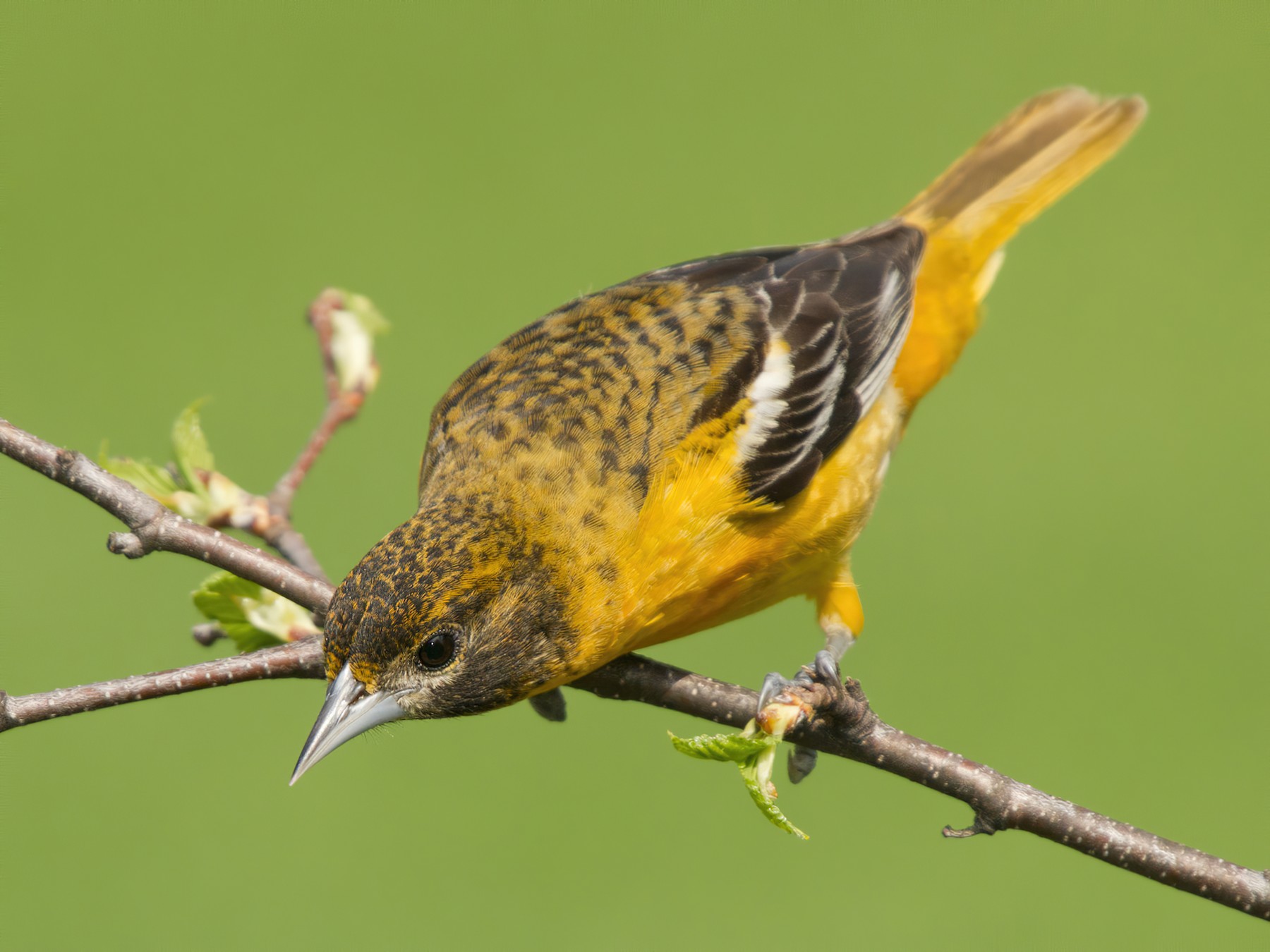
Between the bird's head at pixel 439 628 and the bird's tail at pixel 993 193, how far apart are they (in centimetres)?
213

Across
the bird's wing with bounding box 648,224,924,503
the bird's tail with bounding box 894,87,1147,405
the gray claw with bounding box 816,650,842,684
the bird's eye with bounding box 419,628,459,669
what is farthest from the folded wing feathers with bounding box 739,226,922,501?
the bird's eye with bounding box 419,628,459,669

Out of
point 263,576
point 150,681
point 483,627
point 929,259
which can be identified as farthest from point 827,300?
point 150,681

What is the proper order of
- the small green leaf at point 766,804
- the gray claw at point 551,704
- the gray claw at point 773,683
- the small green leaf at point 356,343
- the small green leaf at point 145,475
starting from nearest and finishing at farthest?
the small green leaf at point 766,804, the gray claw at point 773,683, the small green leaf at point 145,475, the small green leaf at point 356,343, the gray claw at point 551,704

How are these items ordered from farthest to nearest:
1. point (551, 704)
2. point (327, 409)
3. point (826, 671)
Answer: point (551, 704)
point (327, 409)
point (826, 671)

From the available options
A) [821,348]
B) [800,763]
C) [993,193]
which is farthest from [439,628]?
[993,193]

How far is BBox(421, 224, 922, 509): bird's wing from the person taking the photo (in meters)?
3.21

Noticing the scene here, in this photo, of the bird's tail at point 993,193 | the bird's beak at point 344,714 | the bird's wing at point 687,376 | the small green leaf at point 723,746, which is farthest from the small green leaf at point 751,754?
the bird's tail at point 993,193

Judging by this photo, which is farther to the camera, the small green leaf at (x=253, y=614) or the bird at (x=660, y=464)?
the small green leaf at (x=253, y=614)

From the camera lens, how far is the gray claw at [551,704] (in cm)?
361

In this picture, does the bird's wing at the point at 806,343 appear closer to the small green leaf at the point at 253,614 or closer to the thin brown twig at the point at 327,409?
the thin brown twig at the point at 327,409

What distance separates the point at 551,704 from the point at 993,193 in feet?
8.72

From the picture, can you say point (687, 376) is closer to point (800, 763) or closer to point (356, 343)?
point (356, 343)

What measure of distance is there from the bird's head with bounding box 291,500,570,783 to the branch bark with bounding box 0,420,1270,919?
0.73 feet

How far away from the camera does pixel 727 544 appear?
10.9ft
